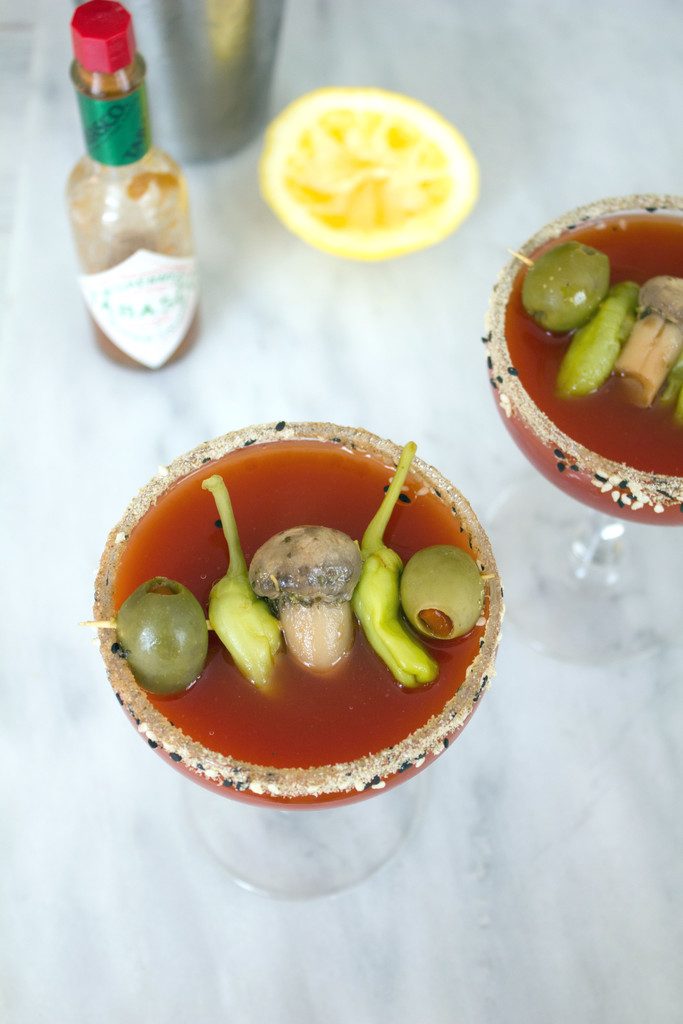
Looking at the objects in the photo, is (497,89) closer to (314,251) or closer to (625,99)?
(625,99)

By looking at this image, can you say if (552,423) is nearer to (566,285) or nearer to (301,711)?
(566,285)

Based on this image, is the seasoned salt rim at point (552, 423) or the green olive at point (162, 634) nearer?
the green olive at point (162, 634)

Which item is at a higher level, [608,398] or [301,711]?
[608,398]

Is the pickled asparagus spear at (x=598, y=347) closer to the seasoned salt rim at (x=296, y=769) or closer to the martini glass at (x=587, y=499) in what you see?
the martini glass at (x=587, y=499)

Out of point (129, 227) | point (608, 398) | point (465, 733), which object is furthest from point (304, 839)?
point (129, 227)

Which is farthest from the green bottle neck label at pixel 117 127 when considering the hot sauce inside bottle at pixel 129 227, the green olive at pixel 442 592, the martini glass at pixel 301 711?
the green olive at pixel 442 592
